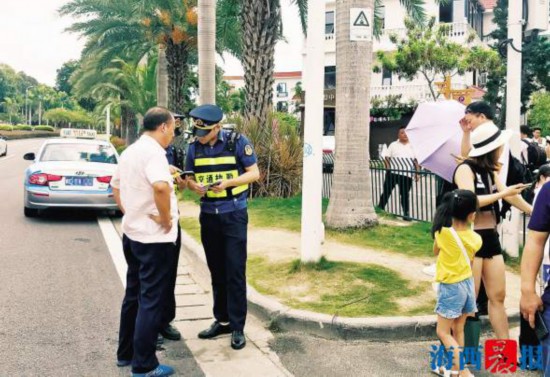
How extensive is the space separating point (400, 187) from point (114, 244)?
4.74 meters

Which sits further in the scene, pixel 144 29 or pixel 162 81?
pixel 162 81

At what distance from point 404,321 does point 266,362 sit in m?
1.23

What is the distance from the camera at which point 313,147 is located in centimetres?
634

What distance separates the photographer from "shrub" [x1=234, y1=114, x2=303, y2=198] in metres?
12.7

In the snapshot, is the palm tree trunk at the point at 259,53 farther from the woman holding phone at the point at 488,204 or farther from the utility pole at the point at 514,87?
the woman holding phone at the point at 488,204

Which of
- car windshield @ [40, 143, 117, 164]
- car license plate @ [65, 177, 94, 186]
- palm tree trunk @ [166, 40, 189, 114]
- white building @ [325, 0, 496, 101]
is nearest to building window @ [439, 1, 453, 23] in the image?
white building @ [325, 0, 496, 101]

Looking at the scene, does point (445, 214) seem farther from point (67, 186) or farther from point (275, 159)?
point (275, 159)

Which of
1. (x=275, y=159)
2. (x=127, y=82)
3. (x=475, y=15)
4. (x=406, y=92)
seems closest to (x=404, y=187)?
(x=275, y=159)

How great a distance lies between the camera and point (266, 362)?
4.41m

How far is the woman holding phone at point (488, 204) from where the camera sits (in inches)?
173

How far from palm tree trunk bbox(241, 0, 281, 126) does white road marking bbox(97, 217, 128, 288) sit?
14.7 ft

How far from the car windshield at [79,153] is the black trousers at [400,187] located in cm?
521

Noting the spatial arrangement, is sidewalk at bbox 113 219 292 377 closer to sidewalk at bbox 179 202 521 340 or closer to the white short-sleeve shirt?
sidewalk at bbox 179 202 521 340

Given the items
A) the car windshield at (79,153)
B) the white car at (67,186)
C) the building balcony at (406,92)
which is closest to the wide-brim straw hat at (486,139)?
the white car at (67,186)
